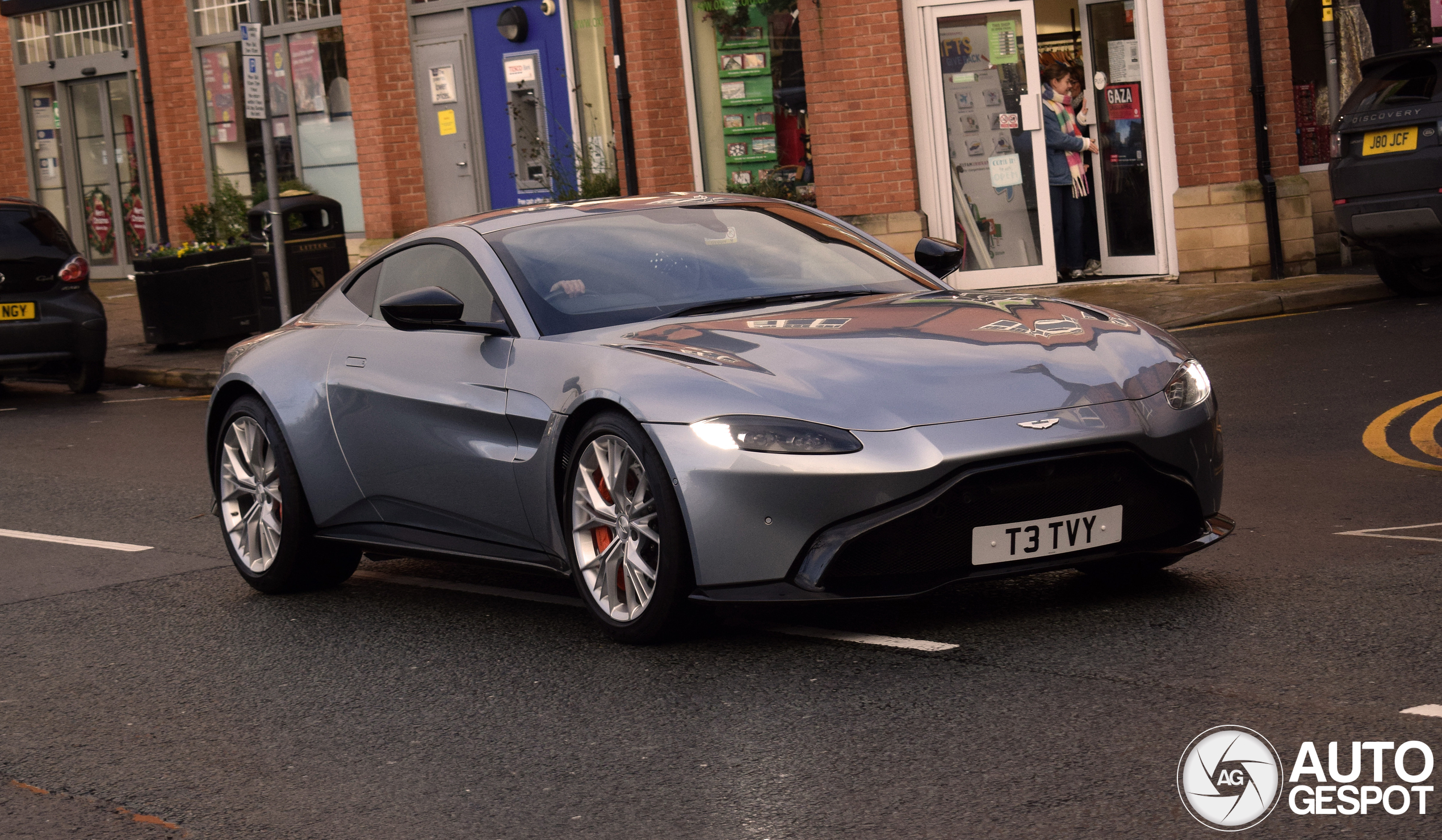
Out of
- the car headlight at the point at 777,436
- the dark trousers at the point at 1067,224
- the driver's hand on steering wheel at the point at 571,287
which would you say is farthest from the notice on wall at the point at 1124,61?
the car headlight at the point at 777,436

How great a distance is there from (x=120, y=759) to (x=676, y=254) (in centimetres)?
260

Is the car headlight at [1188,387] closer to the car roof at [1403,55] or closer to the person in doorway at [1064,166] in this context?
the car roof at [1403,55]

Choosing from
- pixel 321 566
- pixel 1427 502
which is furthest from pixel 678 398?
pixel 1427 502

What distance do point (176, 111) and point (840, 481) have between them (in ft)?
71.1

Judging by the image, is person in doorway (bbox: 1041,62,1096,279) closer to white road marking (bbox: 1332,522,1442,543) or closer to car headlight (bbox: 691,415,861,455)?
white road marking (bbox: 1332,522,1442,543)

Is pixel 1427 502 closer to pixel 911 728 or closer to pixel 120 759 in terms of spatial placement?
pixel 911 728

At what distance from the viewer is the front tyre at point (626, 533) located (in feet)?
17.2

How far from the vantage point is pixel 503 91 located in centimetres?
2083

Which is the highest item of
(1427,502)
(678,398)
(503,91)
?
(503,91)

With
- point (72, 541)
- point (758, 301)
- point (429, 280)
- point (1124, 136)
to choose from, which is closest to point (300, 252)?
point (1124, 136)

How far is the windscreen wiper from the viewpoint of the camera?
6.04 meters

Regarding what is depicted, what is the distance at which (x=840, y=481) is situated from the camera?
493 cm

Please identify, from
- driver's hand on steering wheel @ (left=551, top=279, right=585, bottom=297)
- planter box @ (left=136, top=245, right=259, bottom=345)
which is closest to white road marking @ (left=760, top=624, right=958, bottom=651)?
driver's hand on steering wheel @ (left=551, top=279, right=585, bottom=297)

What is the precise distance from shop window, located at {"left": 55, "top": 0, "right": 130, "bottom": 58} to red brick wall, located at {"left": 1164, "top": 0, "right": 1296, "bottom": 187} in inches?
655
